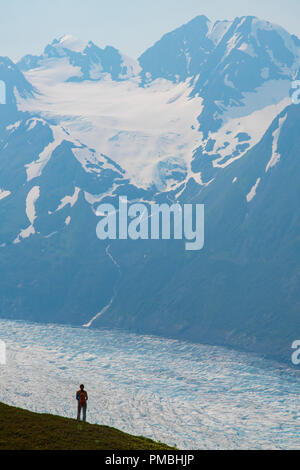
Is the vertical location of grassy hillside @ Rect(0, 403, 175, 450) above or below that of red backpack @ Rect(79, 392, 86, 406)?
below

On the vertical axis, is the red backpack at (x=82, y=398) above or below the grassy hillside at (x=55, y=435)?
above

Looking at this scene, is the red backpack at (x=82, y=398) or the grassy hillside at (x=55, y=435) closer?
the grassy hillside at (x=55, y=435)

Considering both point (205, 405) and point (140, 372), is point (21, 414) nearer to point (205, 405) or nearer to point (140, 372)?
point (205, 405)

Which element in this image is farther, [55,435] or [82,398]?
[82,398]

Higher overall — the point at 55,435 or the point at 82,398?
the point at 82,398

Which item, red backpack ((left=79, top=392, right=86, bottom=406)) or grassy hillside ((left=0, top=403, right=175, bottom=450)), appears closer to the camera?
grassy hillside ((left=0, top=403, right=175, bottom=450))
